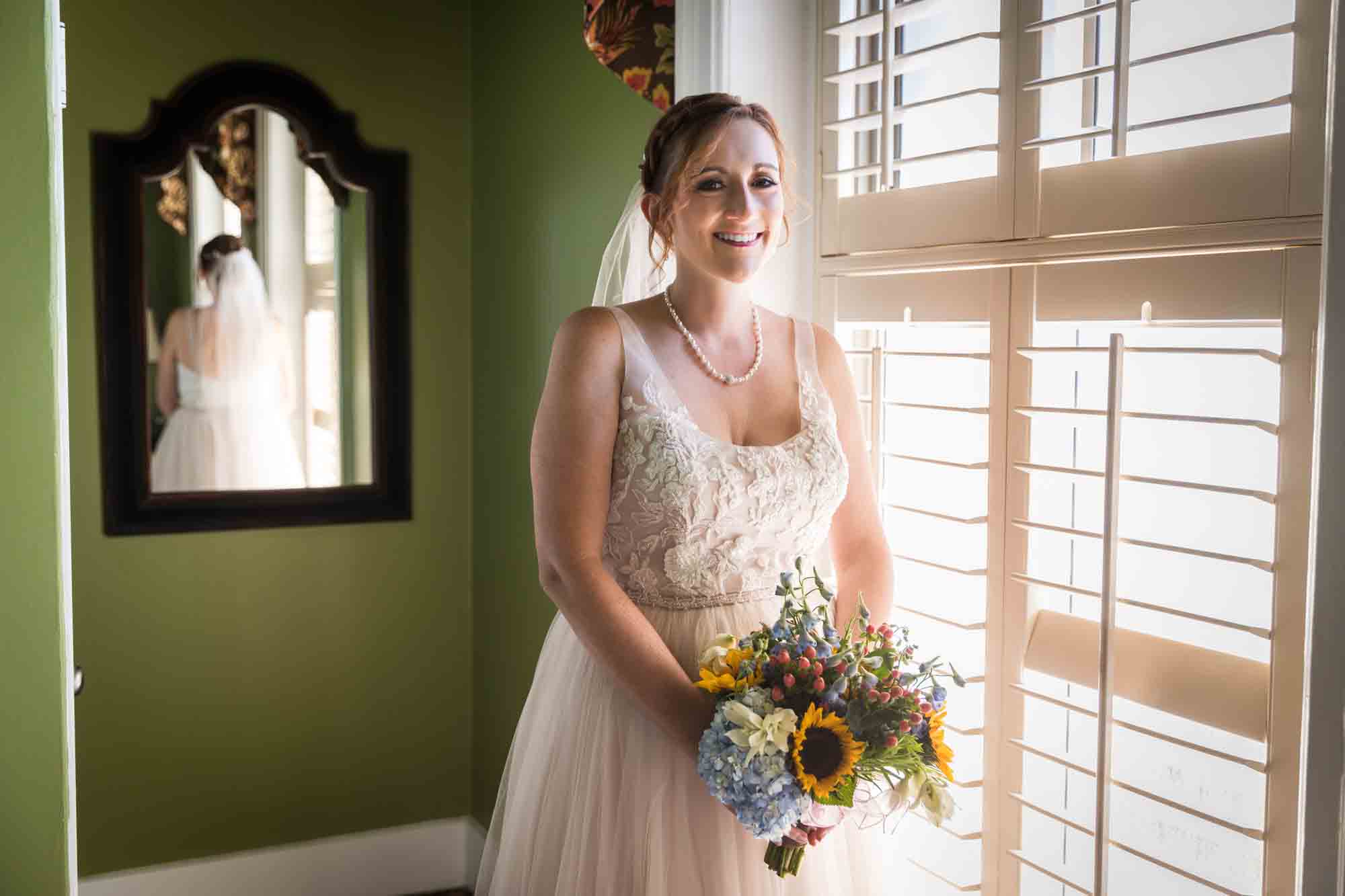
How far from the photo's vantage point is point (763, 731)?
136cm

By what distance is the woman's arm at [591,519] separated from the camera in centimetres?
157

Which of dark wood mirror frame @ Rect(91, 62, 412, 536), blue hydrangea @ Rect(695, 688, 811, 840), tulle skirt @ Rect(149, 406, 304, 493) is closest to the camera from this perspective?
blue hydrangea @ Rect(695, 688, 811, 840)

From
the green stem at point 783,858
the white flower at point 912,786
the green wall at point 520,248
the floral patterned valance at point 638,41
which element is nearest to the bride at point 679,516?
the green stem at point 783,858

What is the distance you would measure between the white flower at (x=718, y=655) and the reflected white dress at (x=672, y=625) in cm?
12

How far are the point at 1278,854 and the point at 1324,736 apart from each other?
0.87 feet

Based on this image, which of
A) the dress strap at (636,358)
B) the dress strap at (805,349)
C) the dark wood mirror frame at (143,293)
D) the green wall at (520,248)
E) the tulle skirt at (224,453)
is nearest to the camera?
the dress strap at (636,358)

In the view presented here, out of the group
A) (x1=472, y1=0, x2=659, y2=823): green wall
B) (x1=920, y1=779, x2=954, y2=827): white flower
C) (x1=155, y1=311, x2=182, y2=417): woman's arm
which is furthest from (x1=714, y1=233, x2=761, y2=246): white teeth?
(x1=155, y1=311, x2=182, y2=417): woman's arm

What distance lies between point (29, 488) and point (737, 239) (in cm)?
104

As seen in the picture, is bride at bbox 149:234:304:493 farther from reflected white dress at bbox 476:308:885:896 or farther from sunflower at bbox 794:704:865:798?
sunflower at bbox 794:704:865:798

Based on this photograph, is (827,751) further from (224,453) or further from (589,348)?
(224,453)

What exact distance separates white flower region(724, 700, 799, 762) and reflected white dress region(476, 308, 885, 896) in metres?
0.26

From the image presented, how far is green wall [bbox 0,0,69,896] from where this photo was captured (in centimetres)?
167

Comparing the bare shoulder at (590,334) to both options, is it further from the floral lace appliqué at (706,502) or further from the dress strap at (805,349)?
the dress strap at (805,349)

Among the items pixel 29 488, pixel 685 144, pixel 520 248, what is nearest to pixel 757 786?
pixel 685 144
